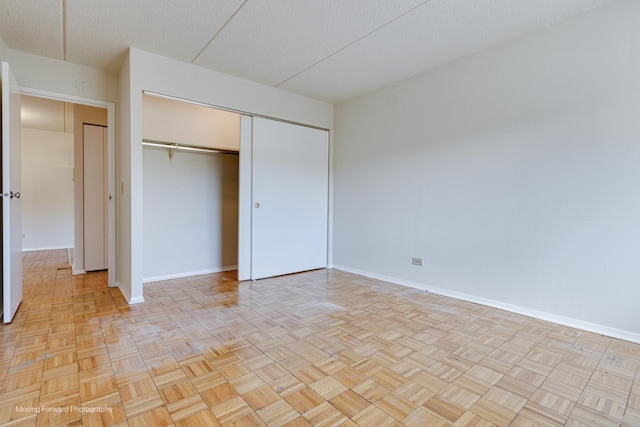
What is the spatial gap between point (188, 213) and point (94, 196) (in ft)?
4.59

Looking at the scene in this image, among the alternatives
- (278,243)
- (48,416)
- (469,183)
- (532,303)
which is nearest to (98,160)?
(278,243)

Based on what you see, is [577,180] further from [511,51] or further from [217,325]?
[217,325]

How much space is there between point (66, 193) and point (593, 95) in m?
8.57

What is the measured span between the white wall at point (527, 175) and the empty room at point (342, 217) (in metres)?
0.02

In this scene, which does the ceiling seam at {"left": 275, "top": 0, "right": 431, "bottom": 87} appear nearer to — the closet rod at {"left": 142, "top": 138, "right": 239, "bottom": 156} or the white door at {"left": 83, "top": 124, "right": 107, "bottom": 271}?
the closet rod at {"left": 142, "top": 138, "right": 239, "bottom": 156}

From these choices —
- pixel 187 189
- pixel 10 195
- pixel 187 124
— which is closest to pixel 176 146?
pixel 187 124

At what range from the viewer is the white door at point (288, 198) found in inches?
153

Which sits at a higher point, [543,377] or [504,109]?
[504,109]

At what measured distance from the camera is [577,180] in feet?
8.02

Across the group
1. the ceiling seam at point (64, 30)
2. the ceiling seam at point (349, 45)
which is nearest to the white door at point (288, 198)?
the ceiling seam at point (349, 45)

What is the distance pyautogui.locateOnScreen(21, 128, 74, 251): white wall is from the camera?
6.07 metres

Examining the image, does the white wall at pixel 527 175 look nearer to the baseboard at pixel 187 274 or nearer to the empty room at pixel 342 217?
the empty room at pixel 342 217

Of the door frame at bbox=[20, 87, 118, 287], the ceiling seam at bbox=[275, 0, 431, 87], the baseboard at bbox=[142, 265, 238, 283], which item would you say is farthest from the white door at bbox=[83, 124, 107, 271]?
the ceiling seam at bbox=[275, 0, 431, 87]

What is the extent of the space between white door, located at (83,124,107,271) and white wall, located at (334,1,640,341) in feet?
12.5
